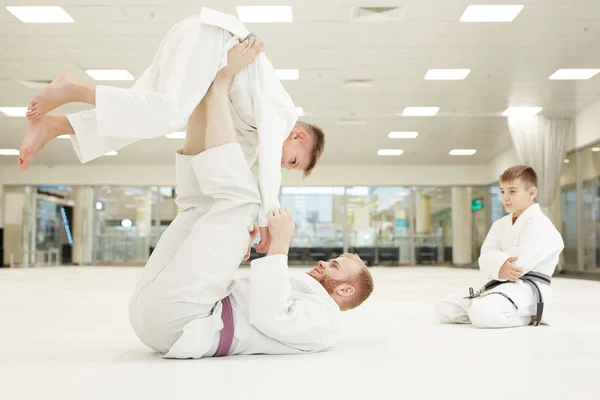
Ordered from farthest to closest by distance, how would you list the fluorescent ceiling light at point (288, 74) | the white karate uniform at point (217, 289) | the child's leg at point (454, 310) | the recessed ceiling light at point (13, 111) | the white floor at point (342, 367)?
1. the recessed ceiling light at point (13, 111)
2. the fluorescent ceiling light at point (288, 74)
3. the child's leg at point (454, 310)
4. the white karate uniform at point (217, 289)
5. the white floor at point (342, 367)

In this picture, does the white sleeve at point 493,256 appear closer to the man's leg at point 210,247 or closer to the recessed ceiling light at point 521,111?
the man's leg at point 210,247

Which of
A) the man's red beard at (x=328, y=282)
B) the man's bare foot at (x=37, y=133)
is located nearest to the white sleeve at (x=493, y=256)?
the man's red beard at (x=328, y=282)

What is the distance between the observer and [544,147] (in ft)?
48.9

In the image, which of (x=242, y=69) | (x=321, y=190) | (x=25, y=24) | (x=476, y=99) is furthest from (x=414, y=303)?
(x=321, y=190)

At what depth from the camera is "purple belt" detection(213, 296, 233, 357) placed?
2.79 m

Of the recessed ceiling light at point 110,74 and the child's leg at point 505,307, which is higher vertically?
the recessed ceiling light at point 110,74

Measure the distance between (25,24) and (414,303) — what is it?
718cm

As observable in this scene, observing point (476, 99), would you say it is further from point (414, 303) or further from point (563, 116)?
point (414, 303)

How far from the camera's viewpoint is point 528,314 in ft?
14.3

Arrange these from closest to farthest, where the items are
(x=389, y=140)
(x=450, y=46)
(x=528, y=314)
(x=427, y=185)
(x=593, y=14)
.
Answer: (x=528, y=314) < (x=593, y=14) < (x=450, y=46) < (x=389, y=140) < (x=427, y=185)

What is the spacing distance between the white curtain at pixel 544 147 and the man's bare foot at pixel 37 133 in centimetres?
1372

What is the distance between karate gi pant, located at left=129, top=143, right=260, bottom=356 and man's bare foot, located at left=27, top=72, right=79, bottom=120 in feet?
2.00

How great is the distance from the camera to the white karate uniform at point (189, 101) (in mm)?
2562

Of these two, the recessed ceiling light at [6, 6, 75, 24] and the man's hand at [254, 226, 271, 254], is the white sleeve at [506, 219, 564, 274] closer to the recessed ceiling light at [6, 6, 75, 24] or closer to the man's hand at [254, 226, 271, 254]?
the man's hand at [254, 226, 271, 254]
